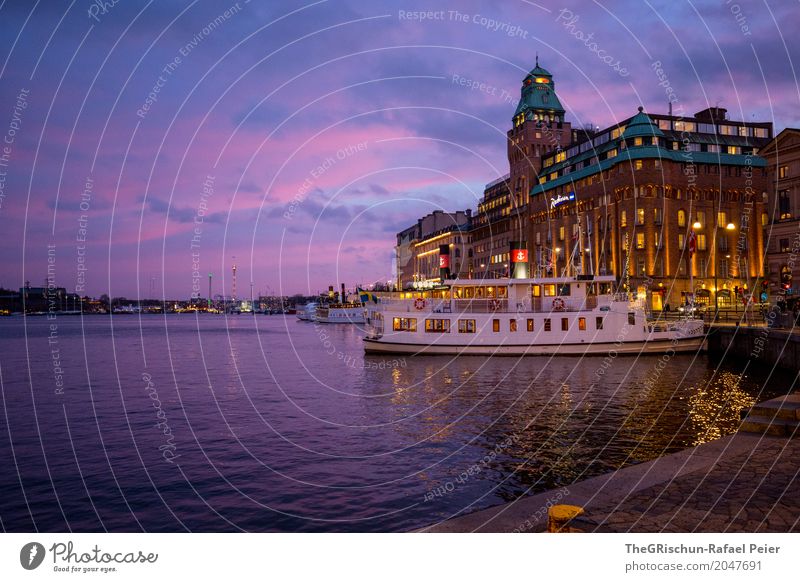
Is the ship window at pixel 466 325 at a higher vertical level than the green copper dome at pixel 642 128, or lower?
lower

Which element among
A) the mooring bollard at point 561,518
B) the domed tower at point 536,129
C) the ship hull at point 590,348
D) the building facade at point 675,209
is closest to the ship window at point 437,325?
the ship hull at point 590,348

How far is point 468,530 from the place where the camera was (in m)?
10.2

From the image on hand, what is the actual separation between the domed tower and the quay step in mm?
108471

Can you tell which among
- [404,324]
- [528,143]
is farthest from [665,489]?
[528,143]

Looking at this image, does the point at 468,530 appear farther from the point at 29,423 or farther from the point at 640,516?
the point at 29,423

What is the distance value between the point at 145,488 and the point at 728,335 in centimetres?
4750

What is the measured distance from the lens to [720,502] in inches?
410

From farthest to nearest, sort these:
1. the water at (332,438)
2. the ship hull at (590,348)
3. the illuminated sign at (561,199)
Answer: the illuminated sign at (561,199) → the ship hull at (590,348) → the water at (332,438)

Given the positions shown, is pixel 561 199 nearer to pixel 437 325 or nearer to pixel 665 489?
pixel 437 325

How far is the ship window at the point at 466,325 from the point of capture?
5428 cm

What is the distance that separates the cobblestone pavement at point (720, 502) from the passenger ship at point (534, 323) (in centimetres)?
3929

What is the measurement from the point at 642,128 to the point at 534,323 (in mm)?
52908

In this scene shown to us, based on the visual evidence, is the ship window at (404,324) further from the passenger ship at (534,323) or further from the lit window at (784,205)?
the lit window at (784,205)

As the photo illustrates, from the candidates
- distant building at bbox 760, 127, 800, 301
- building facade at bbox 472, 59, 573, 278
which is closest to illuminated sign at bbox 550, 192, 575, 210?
building facade at bbox 472, 59, 573, 278
